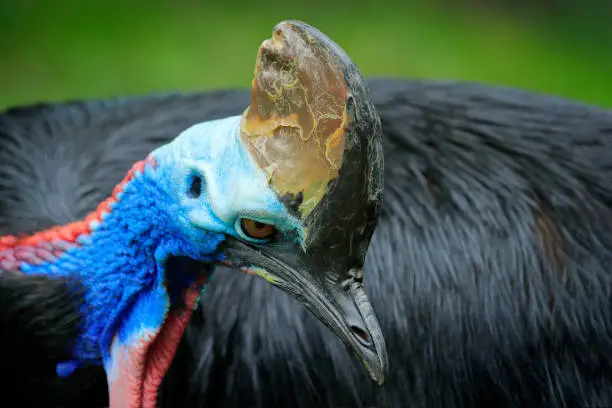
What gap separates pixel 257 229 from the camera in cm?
163

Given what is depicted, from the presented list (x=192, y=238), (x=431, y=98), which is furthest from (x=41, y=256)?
(x=431, y=98)

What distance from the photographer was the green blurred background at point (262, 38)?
5.23 m

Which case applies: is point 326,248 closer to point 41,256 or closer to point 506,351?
point 41,256

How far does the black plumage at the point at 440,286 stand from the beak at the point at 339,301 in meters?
0.66

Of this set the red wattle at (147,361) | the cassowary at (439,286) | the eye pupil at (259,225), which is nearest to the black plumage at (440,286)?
the cassowary at (439,286)

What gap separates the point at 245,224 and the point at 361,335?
257mm

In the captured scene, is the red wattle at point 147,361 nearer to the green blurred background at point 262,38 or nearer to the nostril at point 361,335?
the nostril at point 361,335

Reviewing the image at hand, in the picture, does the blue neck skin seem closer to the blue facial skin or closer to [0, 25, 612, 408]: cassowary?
the blue facial skin

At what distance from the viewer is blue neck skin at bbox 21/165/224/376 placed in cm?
177

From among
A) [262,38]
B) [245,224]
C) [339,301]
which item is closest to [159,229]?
[245,224]

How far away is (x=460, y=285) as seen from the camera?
2363 mm

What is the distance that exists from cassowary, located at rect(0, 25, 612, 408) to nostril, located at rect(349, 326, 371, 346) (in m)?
0.69

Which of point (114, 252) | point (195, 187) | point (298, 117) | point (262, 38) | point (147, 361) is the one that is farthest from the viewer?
point (262, 38)

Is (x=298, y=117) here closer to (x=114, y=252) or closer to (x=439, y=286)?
(x=114, y=252)
